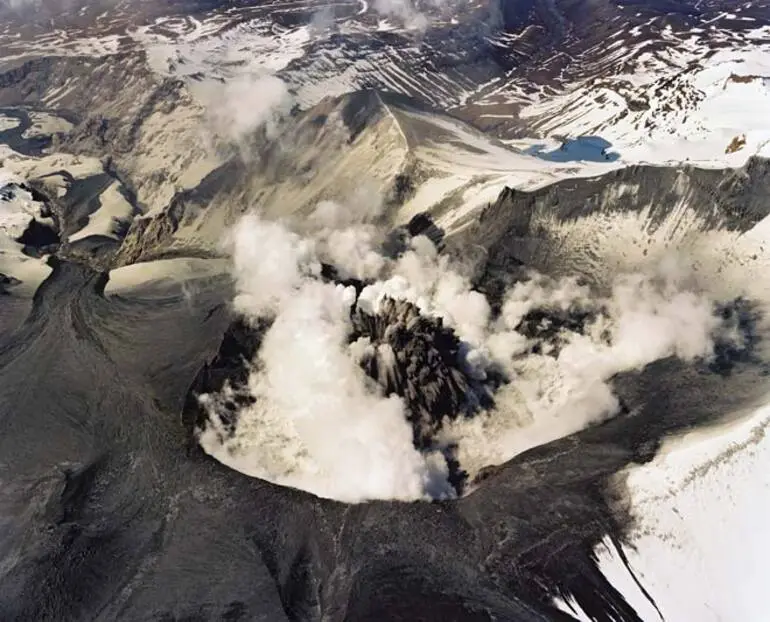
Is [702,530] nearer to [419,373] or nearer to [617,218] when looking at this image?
[419,373]

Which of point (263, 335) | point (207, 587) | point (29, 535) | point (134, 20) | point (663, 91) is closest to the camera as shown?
point (207, 587)

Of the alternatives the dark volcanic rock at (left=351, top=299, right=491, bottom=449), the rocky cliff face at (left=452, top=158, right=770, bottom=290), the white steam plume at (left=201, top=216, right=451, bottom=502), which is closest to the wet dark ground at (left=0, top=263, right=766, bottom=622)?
the white steam plume at (left=201, top=216, right=451, bottom=502)

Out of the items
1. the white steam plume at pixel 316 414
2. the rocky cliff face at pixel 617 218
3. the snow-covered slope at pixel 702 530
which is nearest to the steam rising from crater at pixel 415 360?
the white steam plume at pixel 316 414

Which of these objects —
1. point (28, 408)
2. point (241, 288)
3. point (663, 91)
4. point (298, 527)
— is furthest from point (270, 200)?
point (663, 91)

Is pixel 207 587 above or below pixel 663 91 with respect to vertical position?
above

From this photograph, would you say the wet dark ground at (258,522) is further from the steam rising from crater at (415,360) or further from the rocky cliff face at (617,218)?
the rocky cliff face at (617,218)

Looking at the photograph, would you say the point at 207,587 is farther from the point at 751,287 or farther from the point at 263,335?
the point at 751,287

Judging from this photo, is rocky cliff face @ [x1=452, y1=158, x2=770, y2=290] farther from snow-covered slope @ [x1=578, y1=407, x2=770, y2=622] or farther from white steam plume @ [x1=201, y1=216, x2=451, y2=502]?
snow-covered slope @ [x1=578, y1=407, x2=770, y2=622]
